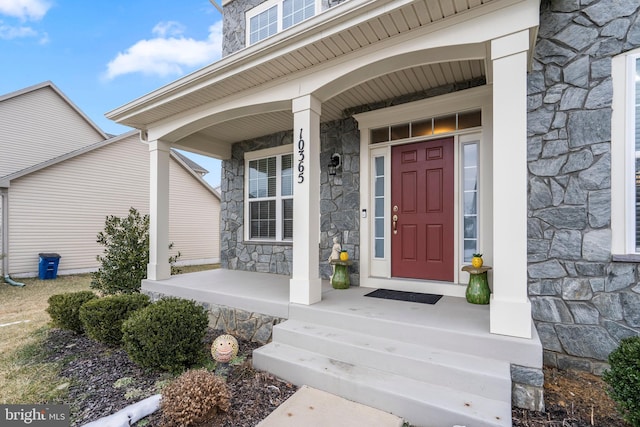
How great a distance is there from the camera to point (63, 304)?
12.6ft

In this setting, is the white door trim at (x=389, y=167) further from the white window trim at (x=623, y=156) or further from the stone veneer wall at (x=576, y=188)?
the white window trim at (x=623, y=156)

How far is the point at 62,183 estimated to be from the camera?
8.90 meters

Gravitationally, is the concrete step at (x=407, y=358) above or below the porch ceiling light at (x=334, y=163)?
below

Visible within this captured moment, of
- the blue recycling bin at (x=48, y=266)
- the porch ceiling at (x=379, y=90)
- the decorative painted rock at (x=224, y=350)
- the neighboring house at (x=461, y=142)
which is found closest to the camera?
the neighboring house at (x=461, y=142)

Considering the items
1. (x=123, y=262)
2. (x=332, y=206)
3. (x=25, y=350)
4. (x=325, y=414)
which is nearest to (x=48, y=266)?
(x=123, y=262)

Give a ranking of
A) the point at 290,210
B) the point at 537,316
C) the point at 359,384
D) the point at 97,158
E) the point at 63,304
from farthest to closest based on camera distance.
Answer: the point at 97,158 < the point at 290,210 < the point at 63,304 < the point at 537,316 < the point at 359,384

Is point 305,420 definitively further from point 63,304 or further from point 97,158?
point 97,158

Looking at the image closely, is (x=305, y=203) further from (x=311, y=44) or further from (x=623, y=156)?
(x=623, y=156)

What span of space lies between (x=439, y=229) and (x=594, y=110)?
1817 millimetres

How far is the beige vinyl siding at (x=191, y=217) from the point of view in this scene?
11.1 metres

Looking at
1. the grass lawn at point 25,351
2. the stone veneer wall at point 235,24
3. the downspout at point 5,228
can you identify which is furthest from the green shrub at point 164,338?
the downspout at point 5,228

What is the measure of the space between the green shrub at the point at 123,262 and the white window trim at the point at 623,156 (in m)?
5.83

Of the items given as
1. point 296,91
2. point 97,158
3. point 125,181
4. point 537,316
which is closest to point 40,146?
point 97,158

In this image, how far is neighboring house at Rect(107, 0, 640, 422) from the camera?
242cm
